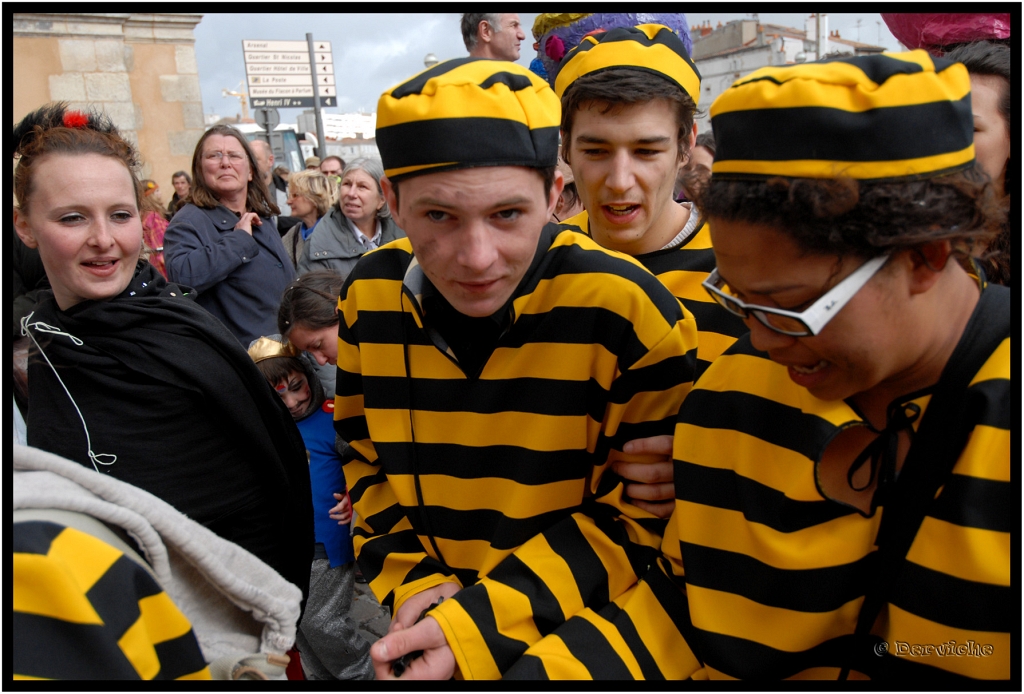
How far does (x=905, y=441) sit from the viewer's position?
1291mm

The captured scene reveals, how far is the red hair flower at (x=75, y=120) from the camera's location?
2320mm

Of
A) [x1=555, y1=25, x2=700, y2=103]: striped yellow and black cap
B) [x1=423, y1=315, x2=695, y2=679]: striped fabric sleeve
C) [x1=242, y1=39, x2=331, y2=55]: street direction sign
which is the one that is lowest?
[x1=423, y1=315, x2=695, y2=679]: striped fabric sleeve

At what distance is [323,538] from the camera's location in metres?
3.26

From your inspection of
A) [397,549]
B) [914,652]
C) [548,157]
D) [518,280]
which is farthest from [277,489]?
[914,652]

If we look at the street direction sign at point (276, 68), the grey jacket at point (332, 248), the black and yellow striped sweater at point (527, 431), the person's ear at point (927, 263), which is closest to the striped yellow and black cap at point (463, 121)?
the black and yellow striped sweater at point (527, 431)

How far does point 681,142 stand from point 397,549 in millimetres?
1518

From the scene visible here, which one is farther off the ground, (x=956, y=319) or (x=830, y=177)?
(x=830, y=177)

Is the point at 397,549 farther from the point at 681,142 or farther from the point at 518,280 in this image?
the point at 681,142

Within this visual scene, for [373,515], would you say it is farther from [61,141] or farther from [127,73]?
[127,73]

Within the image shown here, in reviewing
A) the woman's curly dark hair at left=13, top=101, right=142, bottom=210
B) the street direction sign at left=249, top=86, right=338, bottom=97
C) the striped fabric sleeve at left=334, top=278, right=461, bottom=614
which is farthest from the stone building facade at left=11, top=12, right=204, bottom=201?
the striped fabric sleeve at left=334, top=278, right=461, bottom=614

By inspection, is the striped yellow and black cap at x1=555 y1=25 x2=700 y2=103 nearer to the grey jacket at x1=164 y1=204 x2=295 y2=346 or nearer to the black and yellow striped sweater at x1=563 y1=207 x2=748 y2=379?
the black and yellow striped sweater at x1=563 y1=207 x2=748 y2=379

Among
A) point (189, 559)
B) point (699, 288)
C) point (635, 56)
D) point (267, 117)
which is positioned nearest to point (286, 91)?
point (267, 117)

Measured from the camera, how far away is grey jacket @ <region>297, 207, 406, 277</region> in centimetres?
507

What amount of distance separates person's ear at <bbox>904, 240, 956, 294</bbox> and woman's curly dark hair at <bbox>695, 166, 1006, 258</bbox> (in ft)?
0.07
